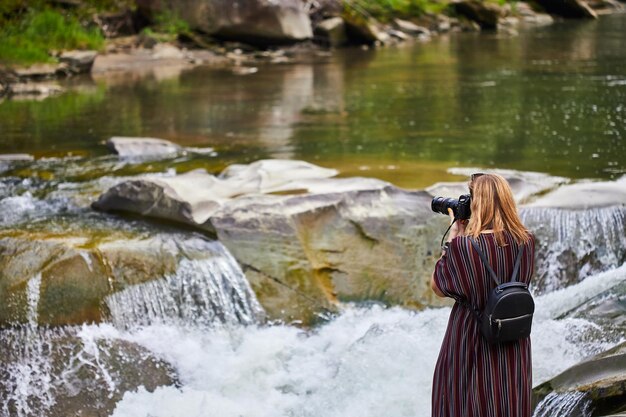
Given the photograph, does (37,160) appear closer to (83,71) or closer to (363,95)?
(363,95)

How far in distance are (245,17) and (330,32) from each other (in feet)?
11.5

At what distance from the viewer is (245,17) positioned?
80.0ft

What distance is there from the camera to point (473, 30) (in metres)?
32.3

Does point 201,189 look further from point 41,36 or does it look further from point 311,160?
point 41,36

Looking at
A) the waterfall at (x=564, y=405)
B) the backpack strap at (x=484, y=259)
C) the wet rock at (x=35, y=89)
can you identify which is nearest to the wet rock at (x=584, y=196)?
the waterfall at (x=564, y=405)

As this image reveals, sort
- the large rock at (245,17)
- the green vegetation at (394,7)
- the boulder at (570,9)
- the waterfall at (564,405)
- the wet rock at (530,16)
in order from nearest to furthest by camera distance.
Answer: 1. the waterfall at (564,405)
2. the large rock at (245,17)
3. the green vegetation at (394,7)
4. the wet rock at (530,16)
5. the boulder at (570,9)

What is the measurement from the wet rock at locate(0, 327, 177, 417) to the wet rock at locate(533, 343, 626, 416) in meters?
2.76

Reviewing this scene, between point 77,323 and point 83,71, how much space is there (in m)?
15.5

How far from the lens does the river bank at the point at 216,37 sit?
69.4 ft

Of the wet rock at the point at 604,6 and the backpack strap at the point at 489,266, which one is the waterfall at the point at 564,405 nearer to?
the backpack strap at the point at 489,266

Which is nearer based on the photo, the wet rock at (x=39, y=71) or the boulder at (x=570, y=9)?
the wet rock at (x=39, y=71)

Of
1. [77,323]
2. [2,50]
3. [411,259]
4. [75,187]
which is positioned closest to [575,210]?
[411,259]

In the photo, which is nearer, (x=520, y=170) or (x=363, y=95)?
(x=520, y=170)

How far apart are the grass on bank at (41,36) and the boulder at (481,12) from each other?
15141 millimetres
